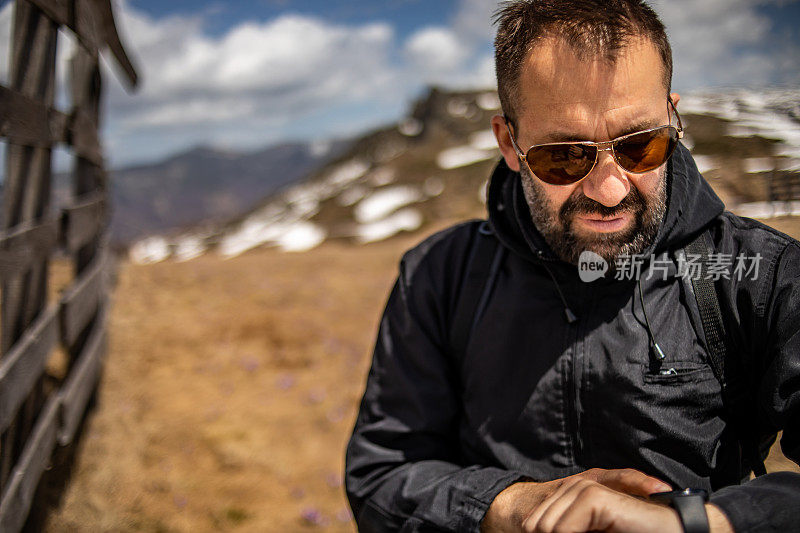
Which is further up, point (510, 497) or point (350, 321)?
point (510, 497)

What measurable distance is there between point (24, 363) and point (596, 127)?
14.6ft

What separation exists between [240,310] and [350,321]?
8.00 ft

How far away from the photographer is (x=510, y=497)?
2.28 meters

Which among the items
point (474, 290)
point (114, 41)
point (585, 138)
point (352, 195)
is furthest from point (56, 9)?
point (352, 195)

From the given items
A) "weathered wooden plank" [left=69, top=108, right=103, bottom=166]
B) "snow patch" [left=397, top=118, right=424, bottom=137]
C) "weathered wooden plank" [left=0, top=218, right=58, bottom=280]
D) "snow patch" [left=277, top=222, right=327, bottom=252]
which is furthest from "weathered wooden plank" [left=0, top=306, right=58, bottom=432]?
"snow patch" [left=397, top=118, right=424, bottom=137]

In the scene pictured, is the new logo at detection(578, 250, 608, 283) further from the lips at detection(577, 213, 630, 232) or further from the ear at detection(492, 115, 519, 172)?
the ear at detection(492, 115, 519, 172)

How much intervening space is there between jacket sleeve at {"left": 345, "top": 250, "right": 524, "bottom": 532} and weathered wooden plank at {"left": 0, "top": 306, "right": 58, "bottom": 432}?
2.59 meters

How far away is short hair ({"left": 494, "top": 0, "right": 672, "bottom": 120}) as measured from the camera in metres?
2.24

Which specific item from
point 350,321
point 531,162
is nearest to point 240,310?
point 350,321

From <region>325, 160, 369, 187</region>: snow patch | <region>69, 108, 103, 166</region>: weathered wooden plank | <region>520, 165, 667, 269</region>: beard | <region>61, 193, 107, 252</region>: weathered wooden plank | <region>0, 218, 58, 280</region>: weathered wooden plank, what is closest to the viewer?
<region>520, 165, 667, 269</region>: beard

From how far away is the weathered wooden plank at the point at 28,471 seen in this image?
368 cm

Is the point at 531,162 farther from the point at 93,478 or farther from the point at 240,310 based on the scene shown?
the point at 240,310

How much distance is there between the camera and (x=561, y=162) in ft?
7.97

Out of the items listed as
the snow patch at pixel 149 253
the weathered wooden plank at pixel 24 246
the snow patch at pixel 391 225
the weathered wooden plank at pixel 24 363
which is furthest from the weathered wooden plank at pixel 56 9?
the snow patch at pixel 149 253
